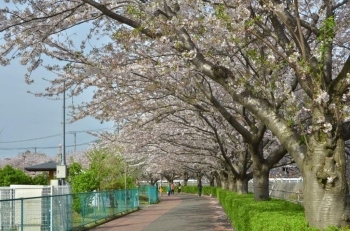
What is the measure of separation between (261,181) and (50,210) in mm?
5807

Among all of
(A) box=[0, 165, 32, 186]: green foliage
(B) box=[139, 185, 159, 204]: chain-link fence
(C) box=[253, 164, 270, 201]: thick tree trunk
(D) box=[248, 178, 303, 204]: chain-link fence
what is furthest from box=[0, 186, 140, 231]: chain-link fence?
(B) box=[139, 185, 159, 204]: chain-link fence

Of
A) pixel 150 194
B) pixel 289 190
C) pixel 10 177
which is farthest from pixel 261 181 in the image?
pixel 150 194

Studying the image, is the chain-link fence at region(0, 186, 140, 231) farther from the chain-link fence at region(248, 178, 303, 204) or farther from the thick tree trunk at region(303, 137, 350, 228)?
the chain-link fence at region(248, 178, 303, 204)

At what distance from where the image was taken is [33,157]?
74.9 metres

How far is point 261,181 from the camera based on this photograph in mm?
14781

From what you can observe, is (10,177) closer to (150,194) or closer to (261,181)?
(150,194)

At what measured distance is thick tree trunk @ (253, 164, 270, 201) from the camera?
14.7 meters

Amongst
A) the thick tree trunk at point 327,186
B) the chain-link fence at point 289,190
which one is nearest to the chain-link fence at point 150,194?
the chain-link fence at point 289,190

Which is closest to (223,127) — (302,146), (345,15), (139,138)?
(139,138)

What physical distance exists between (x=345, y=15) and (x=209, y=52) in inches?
141

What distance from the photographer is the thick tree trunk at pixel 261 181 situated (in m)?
14.7

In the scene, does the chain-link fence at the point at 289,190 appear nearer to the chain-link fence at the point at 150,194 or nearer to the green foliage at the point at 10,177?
the chain-link fence at the point at 150,194

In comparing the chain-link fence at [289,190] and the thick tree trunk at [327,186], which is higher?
the thick tree trunk at [327,186]

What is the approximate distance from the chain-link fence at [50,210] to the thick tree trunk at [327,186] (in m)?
6.94
